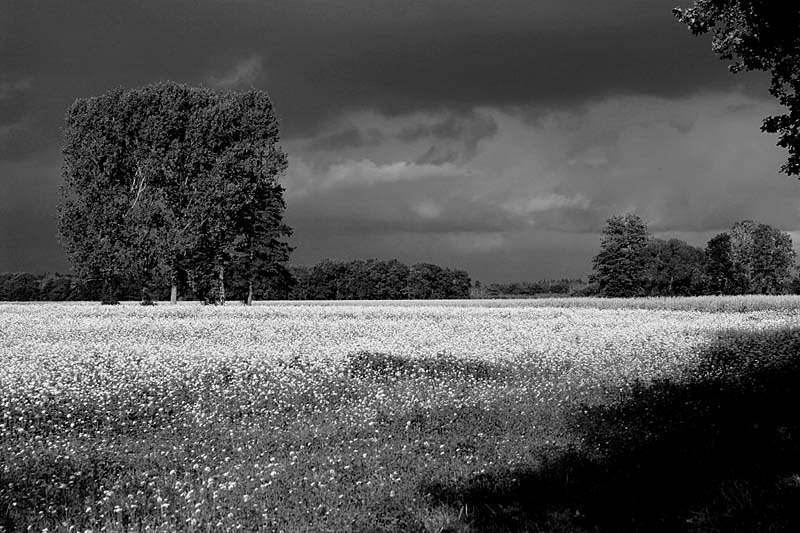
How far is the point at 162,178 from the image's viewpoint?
43.9 m

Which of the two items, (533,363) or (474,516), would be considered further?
(533,363)

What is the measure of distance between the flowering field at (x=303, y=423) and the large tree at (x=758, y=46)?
6.52 meters

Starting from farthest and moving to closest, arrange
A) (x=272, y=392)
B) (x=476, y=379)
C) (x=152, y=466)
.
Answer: (x=476, y=379) → (x=272, y=392) → (x=152, y=466)

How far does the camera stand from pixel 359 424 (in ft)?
33.2

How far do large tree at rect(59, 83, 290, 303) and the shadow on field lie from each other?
3573 centimetres

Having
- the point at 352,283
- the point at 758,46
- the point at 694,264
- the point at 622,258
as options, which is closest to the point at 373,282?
the point at 352,283

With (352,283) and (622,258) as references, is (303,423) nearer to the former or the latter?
(622,258)

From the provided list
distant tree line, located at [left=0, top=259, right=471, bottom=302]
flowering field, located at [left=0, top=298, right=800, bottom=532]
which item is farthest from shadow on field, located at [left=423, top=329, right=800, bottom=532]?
distant tree line, located at [left=0, top=259, right=471, bottom=302]

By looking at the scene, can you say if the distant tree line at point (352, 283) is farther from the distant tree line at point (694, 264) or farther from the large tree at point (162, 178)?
the large tree at point (162, 178)

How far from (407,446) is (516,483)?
185 cm

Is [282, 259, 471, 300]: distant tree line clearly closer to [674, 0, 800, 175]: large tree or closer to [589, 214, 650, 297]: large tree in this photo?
[589, 214, 650, 297]: large tree

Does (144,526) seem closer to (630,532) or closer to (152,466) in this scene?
(152,466)

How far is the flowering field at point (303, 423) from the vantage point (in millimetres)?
6793

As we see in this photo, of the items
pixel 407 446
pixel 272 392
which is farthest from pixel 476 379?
pixel 407 446
